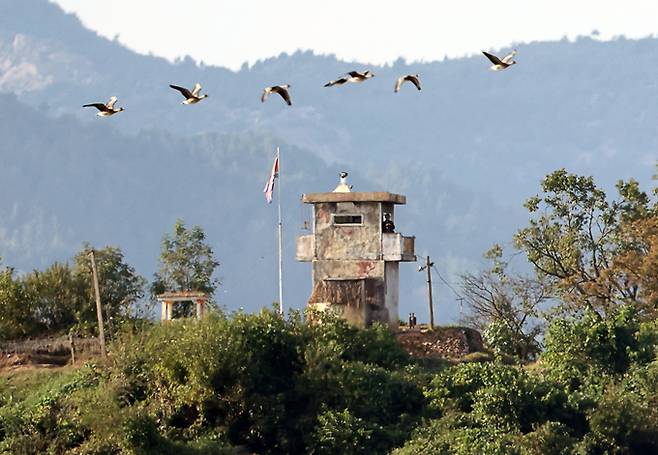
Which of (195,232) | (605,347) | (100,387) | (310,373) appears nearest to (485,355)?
(605,347)

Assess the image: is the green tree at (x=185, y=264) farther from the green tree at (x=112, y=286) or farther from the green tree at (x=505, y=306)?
the green tree at (x=505, y=306)

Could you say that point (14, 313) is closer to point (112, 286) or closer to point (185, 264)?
point (112, 286)

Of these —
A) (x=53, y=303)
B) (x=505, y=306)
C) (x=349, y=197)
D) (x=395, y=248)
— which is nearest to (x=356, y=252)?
(x=395, y=248)

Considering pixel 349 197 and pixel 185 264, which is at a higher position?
pixel 349 197

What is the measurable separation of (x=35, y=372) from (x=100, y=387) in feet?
23.7

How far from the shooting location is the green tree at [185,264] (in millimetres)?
84000

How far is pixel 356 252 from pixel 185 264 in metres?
20.8

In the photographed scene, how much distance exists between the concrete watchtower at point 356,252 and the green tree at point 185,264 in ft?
51.0

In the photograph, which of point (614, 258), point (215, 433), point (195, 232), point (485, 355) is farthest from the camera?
Result: point (195, 232)

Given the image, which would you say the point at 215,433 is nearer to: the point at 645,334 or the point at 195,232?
the point at 645,334

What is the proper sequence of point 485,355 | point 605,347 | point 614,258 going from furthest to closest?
1. point 614,258
2. point 485,355
3. point 605,347

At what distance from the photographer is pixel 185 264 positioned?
86438mm

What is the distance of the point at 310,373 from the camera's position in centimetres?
5588

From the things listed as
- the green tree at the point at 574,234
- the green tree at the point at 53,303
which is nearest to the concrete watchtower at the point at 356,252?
the green tree at the point at 574,234
